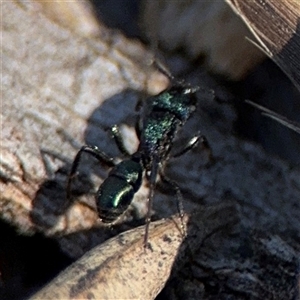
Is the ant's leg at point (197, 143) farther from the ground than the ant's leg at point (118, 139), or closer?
closer

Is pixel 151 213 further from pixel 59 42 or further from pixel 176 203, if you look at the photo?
pixel 59 42

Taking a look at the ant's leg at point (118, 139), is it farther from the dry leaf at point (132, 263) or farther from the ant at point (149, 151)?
the dry leaf at point (132, 263)

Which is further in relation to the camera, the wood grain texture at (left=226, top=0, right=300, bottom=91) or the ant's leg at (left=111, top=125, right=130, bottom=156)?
the ant's leg at (left=111, top=125, right=130, bottom=156)

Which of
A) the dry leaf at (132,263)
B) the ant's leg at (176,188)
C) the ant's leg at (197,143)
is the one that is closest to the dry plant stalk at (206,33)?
the ant's leg at (197,143)

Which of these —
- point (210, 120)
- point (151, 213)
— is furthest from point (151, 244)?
point (210, 120)

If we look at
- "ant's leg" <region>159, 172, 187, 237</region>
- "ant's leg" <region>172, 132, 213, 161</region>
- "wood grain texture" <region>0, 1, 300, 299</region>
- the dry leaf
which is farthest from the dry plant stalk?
the dry leaf

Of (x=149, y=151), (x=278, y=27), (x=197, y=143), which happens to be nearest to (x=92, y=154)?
Result: (x=149, y=151)

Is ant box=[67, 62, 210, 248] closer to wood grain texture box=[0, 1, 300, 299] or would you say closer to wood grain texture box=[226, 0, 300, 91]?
wood grain texture box=[0, 1, 300, 299]
